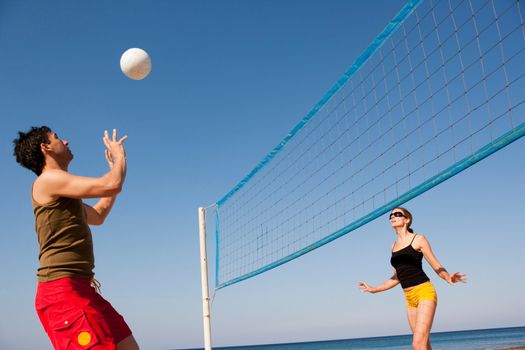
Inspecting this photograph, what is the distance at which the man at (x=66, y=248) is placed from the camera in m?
2.50

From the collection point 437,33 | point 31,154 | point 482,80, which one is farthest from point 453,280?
point 31,154

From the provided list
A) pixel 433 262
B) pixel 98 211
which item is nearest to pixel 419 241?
pixel 433 262

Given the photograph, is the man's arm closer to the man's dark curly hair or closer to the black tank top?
the man's dark curly hair

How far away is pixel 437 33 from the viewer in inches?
200

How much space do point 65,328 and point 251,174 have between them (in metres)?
5.22

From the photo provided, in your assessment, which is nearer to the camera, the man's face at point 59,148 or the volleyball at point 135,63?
the man's face at point 59,148

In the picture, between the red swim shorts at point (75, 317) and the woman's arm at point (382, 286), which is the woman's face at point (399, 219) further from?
the red swim shorts at point (75, 317)

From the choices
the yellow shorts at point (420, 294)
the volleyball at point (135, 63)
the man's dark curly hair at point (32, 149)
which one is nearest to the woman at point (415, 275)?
the yellow shorts at point (420, 294)

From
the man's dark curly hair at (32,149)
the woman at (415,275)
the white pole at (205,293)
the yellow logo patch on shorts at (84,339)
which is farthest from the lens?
the white pole at (205,293)

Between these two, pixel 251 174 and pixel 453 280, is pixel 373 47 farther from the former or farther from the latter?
pixel 251 174

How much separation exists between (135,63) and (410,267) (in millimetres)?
3331

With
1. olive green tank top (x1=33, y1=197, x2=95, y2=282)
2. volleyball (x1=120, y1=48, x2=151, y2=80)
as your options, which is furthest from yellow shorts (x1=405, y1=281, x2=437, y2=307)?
volleyball (x1=120, y1=48, x2=151, y2=80)

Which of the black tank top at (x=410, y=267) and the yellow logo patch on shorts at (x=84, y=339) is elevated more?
the black tank top at (x=410, y=267)

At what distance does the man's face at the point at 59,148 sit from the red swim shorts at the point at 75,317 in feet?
2.13
